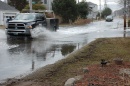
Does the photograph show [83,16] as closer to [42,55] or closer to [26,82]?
[42,55]

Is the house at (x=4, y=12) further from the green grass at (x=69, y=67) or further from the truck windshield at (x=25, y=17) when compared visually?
the green grass at (x=69, y=67)

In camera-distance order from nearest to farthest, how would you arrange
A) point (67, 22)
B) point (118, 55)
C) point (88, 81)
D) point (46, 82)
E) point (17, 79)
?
point (88, 81) → point (46, 82) → point (17, 79) → point (118, 55) → point (67, 22)

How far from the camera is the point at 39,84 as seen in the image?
7379mm

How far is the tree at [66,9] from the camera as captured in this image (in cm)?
5266

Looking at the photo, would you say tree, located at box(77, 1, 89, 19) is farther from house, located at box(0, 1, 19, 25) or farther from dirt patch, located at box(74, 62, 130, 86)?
dirt patch, located at box(74, 62, 130, 86)

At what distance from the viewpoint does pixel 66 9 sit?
5291 centimetres

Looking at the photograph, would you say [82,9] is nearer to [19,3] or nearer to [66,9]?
[66,9]

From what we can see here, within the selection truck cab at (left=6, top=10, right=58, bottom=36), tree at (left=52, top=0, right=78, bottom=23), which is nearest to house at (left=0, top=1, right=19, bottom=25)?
tree at (left=52, top=0, right=78, bottom=23)

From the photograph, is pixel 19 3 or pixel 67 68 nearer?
pixel 67 68

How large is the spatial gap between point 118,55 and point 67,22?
138 ft

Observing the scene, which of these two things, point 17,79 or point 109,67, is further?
point 109,67

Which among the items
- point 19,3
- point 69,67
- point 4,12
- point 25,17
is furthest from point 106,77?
point 19,3

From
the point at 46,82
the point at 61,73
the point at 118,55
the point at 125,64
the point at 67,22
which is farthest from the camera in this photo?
the point at 67,22

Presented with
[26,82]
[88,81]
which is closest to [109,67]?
[88,81]
